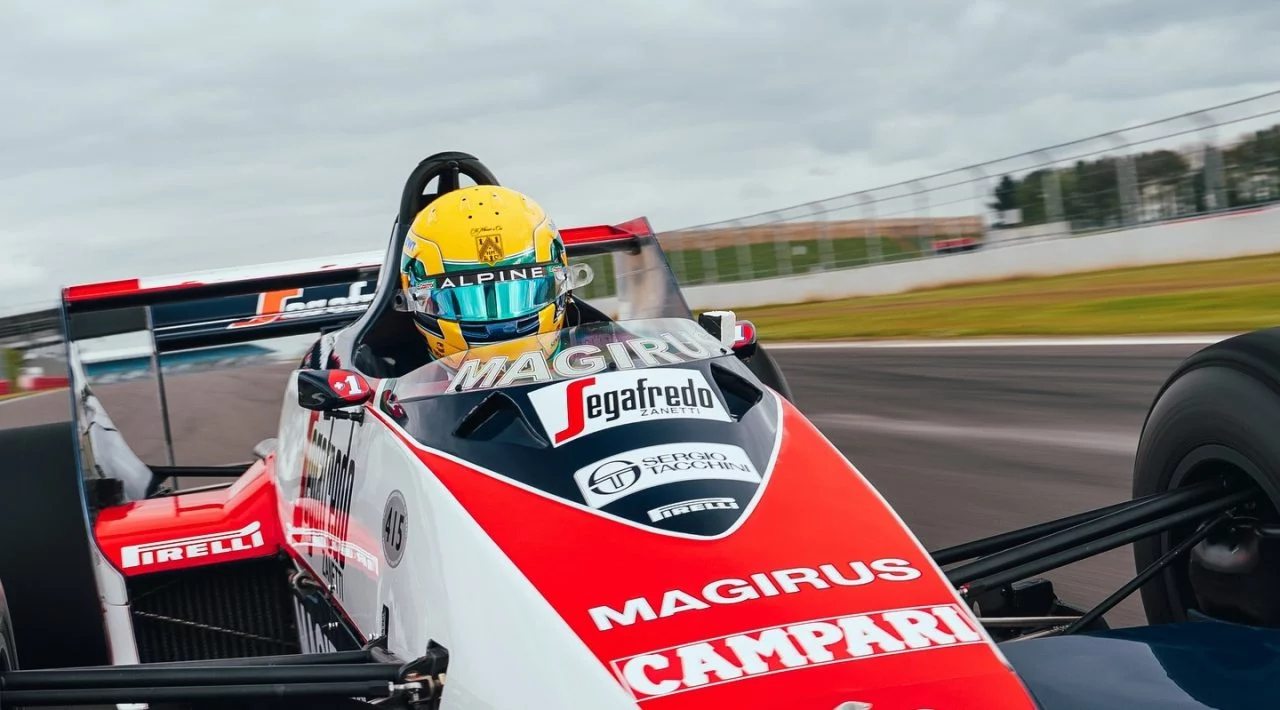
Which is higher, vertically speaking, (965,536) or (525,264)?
(525,264)

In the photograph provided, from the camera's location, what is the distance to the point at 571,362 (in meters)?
3.28

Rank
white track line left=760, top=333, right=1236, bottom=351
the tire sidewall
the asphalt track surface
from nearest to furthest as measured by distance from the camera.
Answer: the tire sidewall → the asphalt track surface → white track line left=760, top=333, right=1236, bottom=351

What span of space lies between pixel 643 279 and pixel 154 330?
2548mm

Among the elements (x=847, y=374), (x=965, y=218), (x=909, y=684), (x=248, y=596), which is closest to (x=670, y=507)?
(x=909, y=684)

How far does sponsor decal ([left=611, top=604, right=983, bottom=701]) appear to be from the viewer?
7.50ft

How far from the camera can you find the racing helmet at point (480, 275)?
4.21m

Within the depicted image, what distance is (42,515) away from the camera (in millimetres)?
4406

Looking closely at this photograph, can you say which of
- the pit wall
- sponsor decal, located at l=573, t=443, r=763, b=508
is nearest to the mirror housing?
sponsor decal, located at l=573, t=443, r=763, b=508

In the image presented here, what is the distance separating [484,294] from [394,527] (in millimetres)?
1230

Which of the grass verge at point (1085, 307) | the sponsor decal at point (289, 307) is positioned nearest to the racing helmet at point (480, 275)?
the sponsor decal at point (289, 307)

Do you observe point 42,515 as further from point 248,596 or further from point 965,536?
point 965,536

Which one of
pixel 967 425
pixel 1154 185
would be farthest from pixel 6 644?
pixel 1154 185

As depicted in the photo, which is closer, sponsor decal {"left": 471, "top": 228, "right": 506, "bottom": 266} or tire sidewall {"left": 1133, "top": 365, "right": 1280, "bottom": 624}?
tire sidewall {"left": 1133, "top": 365, "right": 1280, "bottom": 624}

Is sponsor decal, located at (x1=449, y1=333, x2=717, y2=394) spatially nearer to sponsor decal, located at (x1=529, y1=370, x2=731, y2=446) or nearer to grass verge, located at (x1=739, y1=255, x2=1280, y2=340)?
sponsor decal, located at (x1=529, y1=370, x2=731, y2=446)
